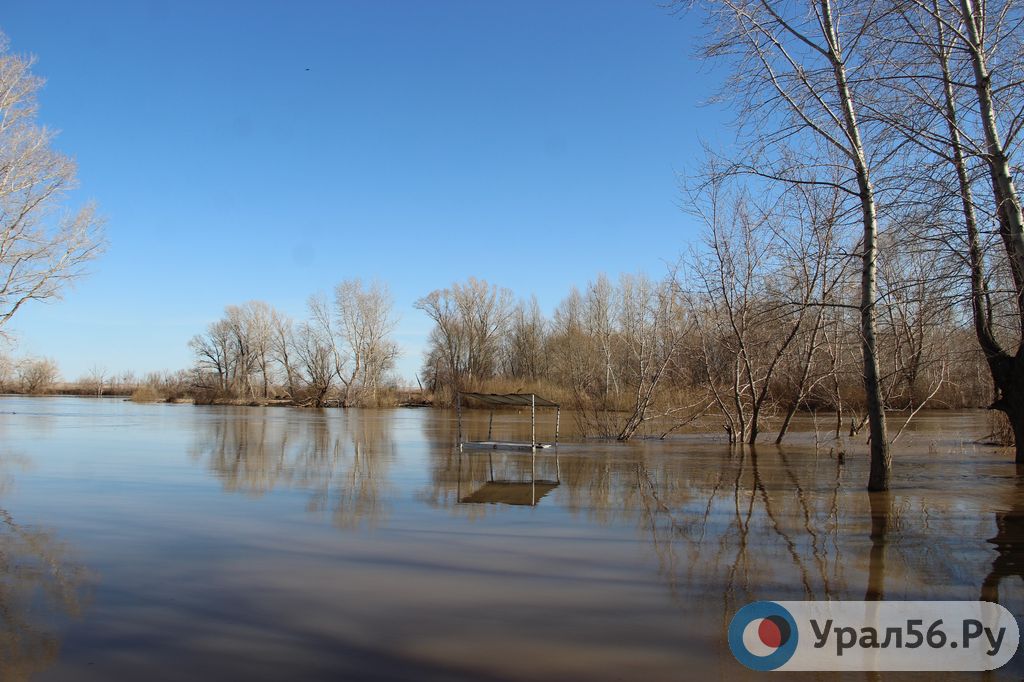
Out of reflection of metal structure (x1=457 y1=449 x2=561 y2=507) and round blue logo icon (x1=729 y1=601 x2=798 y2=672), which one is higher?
round blue logo icon (x1=729 y1=601 x2=798 y2=672)

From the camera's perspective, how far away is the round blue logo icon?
471 cm

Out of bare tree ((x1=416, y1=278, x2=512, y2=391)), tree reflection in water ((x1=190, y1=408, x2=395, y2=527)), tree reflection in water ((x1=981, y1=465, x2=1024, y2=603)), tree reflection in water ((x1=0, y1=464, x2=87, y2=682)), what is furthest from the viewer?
bare tree ((x1=416, y1=278, x2=512, y2=391))

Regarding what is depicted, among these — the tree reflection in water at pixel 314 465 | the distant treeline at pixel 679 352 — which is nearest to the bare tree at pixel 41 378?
the distant treeline at pixel 679 352

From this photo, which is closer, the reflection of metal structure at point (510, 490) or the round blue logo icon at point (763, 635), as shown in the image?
the round blue logo icon at point (763, 635)

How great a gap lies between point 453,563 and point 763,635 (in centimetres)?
320

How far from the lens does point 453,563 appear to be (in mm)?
7273

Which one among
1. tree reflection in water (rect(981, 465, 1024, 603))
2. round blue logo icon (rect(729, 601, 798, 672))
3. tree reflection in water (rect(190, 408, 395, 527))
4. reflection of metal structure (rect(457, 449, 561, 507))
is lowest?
reflection of metal structure (rect(457, 449, 561, 507))

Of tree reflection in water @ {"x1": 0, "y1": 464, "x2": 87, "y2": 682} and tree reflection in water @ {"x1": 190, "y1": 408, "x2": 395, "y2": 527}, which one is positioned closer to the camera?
tree reflection in water @ {"x1": 0, "y1": 464, "x2": 87, "y2": 682}

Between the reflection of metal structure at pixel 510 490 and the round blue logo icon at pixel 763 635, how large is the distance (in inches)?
223

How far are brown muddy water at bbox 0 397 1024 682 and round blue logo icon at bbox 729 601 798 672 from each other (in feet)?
0.46

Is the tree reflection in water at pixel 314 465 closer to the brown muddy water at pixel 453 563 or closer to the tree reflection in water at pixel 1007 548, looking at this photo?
the brown muddy water at pixel 453 563

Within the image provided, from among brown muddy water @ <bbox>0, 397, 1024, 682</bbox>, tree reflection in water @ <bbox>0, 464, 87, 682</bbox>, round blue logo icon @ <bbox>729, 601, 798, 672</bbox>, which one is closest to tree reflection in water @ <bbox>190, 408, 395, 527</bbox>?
brown muddy water @ <bbox>0, 397, 1024, 682</bbox>

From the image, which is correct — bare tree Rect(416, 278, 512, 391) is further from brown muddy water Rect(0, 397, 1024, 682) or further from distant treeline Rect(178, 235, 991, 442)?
brown muddy water Rect(0, 397, 1024, 682)

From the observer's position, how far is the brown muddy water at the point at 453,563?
4793 millimetres
